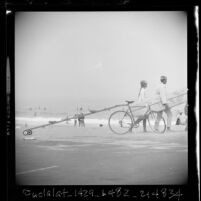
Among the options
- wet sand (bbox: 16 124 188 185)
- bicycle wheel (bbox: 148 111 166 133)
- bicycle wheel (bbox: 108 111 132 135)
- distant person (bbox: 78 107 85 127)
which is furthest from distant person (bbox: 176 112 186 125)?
distant person (bbox: 78 107 85 127)

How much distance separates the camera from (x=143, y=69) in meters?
4.42

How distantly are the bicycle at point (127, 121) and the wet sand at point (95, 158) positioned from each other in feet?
0.30

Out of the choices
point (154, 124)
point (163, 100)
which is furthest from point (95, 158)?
point (163, 100)

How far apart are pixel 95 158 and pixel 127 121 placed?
618 millimetres

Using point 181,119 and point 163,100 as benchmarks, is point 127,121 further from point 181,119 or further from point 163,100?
point 181,119

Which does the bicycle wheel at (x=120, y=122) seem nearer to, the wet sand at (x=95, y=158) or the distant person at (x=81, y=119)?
the wet sand at (x=95, y=158)

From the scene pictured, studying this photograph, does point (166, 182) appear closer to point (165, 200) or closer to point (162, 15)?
point (165, 200)

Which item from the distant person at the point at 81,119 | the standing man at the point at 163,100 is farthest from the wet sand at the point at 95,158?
the standing man at the point at 163,100

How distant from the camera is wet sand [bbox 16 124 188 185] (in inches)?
171

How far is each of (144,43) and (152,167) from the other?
5.18 feet

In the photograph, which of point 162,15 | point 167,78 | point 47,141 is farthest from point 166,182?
point 162,15

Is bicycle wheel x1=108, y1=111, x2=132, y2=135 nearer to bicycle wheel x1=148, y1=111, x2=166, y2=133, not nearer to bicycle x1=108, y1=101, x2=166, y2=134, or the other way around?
bicycle x1=108, y1=101, x2=166, y2=134

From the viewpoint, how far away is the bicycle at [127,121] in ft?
14.5

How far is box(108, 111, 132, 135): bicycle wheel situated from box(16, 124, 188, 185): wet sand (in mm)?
77
